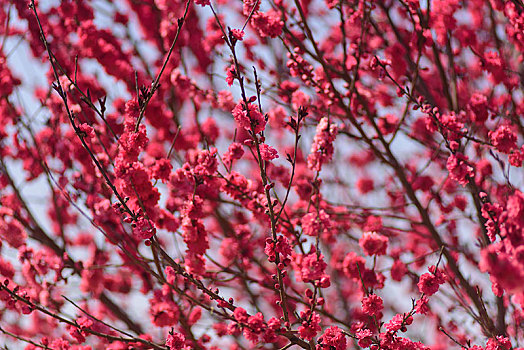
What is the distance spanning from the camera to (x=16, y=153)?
5293 millimetres

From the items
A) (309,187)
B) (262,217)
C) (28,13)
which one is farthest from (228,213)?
(28,13)

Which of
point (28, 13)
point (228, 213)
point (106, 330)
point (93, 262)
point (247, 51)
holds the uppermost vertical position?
point (247, 51)

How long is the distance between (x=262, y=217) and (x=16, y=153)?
3184 millimetres

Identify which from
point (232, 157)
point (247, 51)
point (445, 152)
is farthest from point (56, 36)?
point (445, 152)

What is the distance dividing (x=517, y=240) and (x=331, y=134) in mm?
1512

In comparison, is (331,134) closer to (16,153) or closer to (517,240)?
(517,240)

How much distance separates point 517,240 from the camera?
1.96m

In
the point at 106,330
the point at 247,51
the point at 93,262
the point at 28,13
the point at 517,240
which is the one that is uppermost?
the point at 247,51

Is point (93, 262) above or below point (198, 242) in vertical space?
above

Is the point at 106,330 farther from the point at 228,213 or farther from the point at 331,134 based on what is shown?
the point at 331,134

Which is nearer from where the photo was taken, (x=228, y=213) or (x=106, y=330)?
(x=106, y=330)

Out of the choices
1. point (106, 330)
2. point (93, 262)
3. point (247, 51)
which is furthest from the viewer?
point (247, 51)

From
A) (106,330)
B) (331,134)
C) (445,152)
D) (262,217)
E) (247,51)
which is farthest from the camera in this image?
(247,51)

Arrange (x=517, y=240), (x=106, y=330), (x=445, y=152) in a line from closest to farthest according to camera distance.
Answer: (x=517, y=240) < (x=106, y=330) < (x=445, y=152)
